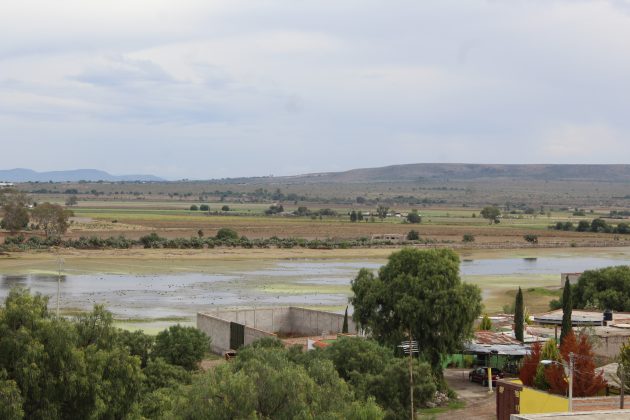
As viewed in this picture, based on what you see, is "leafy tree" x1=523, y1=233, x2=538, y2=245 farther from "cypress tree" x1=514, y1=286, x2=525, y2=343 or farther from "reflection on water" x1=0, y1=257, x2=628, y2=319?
"cypress tree" x1=514, y1=286, x2=525, y2=343

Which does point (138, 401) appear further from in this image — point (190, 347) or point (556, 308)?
point (556, 308)

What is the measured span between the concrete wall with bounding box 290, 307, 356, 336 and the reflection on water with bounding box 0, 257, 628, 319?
9860mm

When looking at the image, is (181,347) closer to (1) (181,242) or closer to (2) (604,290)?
(2) (604,290)

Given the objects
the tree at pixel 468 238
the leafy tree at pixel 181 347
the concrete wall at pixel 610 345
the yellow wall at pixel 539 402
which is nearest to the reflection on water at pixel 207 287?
the leafy tree at pixel 181 347

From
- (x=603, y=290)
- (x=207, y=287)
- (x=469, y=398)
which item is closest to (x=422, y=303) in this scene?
(x=469, y=398)

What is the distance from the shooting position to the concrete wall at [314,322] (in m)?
46.1

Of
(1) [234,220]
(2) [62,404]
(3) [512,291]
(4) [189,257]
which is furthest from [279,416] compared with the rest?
(1) [234,220]

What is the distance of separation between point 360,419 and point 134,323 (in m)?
33.0

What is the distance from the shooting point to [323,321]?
1843 inches

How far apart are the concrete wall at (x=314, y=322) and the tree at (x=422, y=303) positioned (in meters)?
7.97

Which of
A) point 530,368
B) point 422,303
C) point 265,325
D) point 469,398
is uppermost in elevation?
point 422,303

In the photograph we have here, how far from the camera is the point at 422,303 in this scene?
119ft

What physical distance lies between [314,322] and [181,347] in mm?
12226

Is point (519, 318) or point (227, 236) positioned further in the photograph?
point (227, 236)
